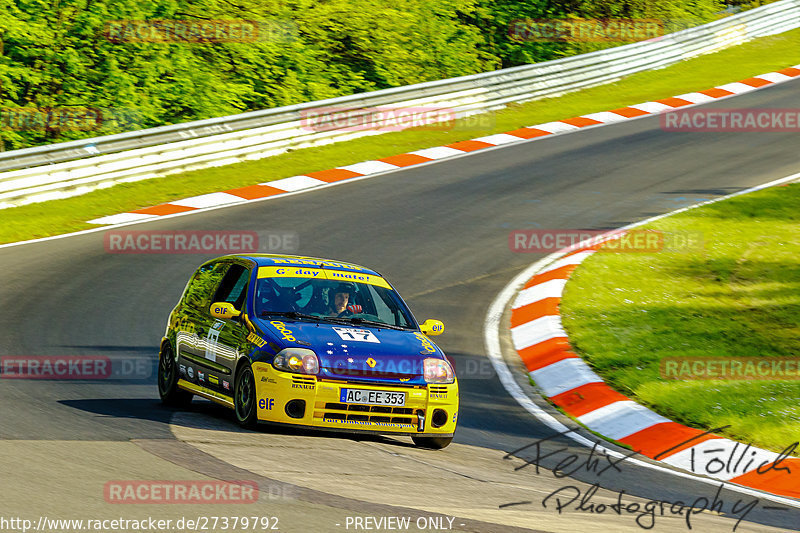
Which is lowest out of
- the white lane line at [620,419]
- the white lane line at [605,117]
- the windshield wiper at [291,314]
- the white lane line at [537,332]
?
the white lane line at [537,332]

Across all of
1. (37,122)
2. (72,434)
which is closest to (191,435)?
(72,434)

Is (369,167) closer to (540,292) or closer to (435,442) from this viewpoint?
(540,292)

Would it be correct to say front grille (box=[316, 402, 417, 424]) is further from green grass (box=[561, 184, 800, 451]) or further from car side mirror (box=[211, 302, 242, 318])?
green grass (box=[561, 184, 800, 451])

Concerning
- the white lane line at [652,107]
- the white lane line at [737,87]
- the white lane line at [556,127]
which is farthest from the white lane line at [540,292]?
the white lane line at [737,87]

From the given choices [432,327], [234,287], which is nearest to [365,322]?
[432,327]

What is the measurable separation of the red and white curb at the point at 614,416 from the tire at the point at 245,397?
3254 millimetres

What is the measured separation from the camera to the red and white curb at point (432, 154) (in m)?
18.3

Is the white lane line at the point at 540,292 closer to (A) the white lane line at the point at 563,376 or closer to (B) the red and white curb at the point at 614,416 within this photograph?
(B) the red and white curb at the point at 614,416

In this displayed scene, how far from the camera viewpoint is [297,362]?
8188 mm

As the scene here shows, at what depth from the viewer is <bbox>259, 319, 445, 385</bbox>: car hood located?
27.1 ft

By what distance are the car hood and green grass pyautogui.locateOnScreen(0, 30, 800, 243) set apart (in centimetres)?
916

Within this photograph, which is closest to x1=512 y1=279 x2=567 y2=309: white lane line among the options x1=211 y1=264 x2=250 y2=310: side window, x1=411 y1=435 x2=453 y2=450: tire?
x1=211 y1=264 x2=250 y2=310: side window

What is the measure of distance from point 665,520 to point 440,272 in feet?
28.0

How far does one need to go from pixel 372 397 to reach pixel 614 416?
2820 millimetres
